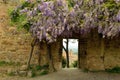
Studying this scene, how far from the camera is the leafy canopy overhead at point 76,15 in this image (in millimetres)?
8023

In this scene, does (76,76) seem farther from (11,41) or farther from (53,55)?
(11,41)

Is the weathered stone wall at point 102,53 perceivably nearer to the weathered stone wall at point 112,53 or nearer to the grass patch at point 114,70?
the weathered stone wall at point 112,53

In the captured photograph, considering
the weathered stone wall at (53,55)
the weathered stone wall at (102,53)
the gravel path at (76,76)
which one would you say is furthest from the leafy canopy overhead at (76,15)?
the weathered stone wall at (102,53)

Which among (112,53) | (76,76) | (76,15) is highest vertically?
(76,15)

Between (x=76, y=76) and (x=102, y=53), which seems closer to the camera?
(x=76, y=76)

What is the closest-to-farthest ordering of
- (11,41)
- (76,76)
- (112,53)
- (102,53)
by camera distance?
(76,76)
(11,41)
(102,53)
(112,53)

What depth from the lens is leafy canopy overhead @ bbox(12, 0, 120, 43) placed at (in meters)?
8.02

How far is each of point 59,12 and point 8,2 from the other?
400cm

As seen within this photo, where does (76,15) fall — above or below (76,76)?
above

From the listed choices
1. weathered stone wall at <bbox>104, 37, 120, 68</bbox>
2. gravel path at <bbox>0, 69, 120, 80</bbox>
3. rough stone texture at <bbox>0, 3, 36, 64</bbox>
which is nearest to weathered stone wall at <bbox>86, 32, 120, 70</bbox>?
weathered stone wall at <bbox>104, 37, 120, 68</bbox>

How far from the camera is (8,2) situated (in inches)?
461

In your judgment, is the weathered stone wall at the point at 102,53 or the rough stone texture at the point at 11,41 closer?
the rough stone texture at the point at 11,41

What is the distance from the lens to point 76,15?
329 inches

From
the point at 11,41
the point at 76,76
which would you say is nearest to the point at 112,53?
the point at 76,76
